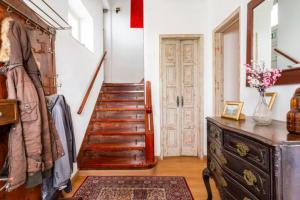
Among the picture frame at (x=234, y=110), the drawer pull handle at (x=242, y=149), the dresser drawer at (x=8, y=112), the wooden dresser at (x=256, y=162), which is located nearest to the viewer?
the wooden dresser at (x=256, y=162)

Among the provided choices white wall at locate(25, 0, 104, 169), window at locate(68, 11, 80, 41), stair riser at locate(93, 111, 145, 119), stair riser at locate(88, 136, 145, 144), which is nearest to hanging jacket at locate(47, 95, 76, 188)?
white wall at locate(25, 0, 104, 169)

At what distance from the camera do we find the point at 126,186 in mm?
2613

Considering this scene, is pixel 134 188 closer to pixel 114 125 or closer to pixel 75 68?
pixel 114 125

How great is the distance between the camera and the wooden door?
3760 millimetres

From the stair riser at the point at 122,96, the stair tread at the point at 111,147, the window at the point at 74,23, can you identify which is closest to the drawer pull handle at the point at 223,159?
the stair tread at the point at 111,147

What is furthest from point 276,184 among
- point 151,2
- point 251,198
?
point 151,2

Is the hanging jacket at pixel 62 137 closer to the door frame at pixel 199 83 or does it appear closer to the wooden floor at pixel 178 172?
the wooden floor at pixel 178 172

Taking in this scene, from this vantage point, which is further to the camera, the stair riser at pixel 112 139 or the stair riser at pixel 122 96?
the stair riser at pixel 122 96

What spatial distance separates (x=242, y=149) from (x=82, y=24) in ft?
12.2

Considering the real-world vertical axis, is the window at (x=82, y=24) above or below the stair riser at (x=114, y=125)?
above

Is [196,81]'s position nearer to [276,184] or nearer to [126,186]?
[126,186]

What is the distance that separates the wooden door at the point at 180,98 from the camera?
148 inches

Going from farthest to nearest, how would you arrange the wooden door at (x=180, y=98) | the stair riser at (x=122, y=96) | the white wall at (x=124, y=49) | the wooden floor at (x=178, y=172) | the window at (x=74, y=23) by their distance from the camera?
the white wall at (x=124, y=49)
the stair riser at (x=122, y=96)
the wooden door at (x=180, y=98)
the window at (x=74, y=23)
the wooden floor at (x=178, y=172)

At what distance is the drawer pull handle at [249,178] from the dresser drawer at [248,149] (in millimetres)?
70
